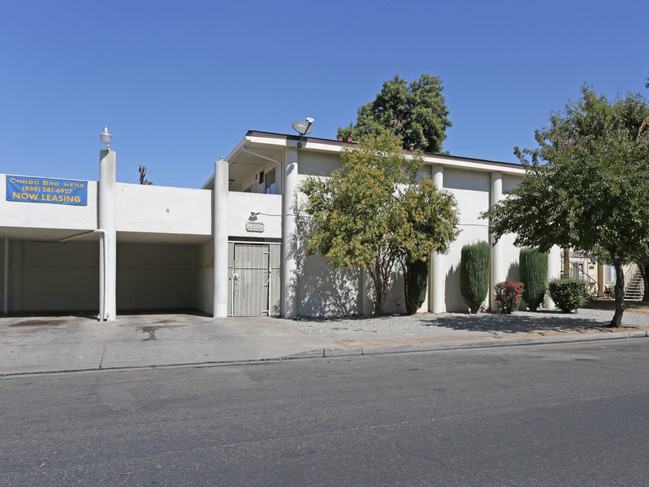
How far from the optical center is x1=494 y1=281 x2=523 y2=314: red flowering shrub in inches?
741

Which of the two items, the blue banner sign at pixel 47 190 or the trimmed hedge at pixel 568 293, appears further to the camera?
the trimmed hedge at pixel 568 293

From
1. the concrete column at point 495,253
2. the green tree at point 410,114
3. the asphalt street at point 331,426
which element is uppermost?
the green tree at point 410,114

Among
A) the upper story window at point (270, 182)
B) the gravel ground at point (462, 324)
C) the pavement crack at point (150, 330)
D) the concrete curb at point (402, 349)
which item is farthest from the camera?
the upper story window at point (270, 182)

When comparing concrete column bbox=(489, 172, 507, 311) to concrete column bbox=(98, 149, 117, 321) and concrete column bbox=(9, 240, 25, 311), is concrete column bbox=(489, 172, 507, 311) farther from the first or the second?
concrete column bbox=(9, 240, 25, 311)

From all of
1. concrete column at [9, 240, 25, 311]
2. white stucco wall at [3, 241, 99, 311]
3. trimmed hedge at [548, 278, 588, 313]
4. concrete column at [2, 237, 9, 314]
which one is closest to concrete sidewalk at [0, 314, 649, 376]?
trimmed hedge at [548, 278, 588, 313]

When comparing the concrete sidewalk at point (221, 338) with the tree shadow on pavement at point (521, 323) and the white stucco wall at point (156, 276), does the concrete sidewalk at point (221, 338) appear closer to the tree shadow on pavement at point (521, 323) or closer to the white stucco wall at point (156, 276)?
the tree shadow on pavement at point (521, 323)

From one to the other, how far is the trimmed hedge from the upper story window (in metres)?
10.8

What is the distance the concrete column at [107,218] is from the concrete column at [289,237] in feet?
17.0

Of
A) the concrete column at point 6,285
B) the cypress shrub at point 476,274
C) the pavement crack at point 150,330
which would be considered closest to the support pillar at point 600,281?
the cypress shrub at point 476,274

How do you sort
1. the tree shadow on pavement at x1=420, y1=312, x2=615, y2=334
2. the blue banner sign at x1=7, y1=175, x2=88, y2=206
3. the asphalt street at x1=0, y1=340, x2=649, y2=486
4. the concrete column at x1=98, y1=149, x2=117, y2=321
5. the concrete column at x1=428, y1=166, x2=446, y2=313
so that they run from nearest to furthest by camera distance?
the asphalt street at x1=0, y1=340, x2=649, y2=486 → the tree shadow on pavement at x1=420, y1=312, x2=615, y2=334 → the blue banner sign at x1=7, y1=175, x2=88, y2=206 → the concrete column at x1=98, y1=149, x2=117, y2=321 → the concrete column at x1=428, y1=166, x2=446, y2=313

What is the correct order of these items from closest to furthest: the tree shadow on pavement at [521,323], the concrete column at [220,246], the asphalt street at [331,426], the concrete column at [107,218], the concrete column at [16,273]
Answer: the asphalt street at [331,426] < the tree shadow on pavement at [521,323] < the concrete column at [107,218] < the concrete column at [220,246] < the concrete column at [16,273]

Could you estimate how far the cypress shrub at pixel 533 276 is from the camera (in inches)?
784

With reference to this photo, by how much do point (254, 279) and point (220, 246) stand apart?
5.15 ft

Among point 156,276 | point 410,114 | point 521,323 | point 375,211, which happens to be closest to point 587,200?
point 521,323
